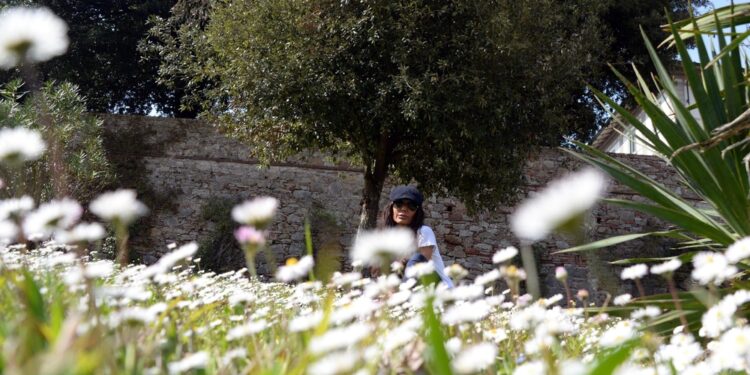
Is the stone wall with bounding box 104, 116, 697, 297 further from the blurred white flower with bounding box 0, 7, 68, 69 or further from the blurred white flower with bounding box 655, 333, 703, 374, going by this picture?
the blurred white flower with bounding box 0, 7, 68, 69

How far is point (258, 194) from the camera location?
1295 cm

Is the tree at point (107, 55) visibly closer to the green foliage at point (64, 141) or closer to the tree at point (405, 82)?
the green foliage at point (64, 141)

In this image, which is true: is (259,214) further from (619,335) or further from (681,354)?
(681,354)

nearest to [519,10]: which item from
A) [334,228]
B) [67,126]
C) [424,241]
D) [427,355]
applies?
[334,228]

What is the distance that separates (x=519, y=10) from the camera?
9492 millimetres

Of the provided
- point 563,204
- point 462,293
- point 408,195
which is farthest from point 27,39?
point 408,195

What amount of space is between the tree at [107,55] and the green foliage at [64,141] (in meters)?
5.01

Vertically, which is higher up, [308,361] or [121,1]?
[121,1]

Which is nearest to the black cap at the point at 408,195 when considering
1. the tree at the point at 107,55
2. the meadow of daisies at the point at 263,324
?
the meadow of daisies at the point at 263,324

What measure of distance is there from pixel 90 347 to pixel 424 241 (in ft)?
10.3

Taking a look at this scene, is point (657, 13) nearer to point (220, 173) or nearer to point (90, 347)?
point (220, 173)

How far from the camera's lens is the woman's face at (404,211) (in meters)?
4.35

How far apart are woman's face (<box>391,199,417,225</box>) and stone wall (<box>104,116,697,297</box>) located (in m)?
8.21

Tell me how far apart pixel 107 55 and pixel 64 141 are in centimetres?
660
